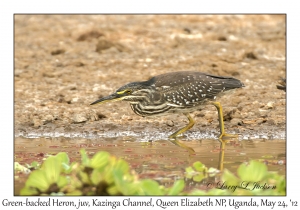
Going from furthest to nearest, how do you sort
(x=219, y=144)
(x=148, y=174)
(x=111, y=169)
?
(x=219, y=144), (x=148, y=174), (x=111, y=169)

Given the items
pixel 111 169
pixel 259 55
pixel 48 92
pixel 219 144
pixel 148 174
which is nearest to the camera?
pixel 111 169

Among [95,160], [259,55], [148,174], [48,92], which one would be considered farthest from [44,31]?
[95,160]

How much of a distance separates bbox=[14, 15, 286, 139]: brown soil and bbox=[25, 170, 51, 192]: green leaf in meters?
4.74

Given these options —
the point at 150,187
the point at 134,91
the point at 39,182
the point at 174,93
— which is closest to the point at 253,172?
the point at 150,187

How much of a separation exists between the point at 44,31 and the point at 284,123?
878 centimetres

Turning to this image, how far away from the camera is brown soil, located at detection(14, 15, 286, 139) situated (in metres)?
12.1

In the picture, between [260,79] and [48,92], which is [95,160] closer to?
[48,92]

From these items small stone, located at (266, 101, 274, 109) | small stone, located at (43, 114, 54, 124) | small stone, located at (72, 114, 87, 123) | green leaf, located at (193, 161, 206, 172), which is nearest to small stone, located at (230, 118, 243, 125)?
small stone, located at (266, 101, 274, 109)

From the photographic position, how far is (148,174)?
8320 millimetres

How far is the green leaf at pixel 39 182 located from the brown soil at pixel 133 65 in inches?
187

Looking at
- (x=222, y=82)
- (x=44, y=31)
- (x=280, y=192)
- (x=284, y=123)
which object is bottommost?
(x=280, y=192)

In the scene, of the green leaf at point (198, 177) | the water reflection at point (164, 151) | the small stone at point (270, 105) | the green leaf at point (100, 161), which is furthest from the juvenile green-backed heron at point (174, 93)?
the green leaf at point (100, 161)

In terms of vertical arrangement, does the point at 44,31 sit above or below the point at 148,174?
above

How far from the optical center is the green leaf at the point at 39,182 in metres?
6.93
